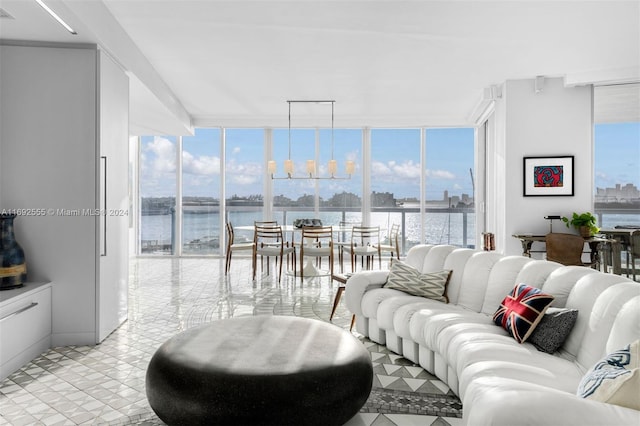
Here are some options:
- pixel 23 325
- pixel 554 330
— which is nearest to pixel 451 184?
pixel 554 330

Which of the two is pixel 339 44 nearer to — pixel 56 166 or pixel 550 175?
pixel 56 166

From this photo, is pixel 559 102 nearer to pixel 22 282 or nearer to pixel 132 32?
pixel 132 32

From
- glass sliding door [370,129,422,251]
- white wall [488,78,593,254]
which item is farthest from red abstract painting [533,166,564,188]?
glass sliding door [370,129,422,251]

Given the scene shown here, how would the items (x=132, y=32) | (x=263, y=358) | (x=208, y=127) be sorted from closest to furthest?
(x=263, y=358) < (x=132, y=32) < (x=208, y=127)

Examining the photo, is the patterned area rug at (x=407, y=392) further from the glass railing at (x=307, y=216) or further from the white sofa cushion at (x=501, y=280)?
the glass railing at (x=307, y=216)

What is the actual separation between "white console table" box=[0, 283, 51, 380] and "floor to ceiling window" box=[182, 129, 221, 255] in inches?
206

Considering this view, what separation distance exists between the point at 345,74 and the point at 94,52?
2.98 metres

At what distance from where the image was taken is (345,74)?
542cm

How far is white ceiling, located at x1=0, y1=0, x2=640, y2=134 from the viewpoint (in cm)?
350

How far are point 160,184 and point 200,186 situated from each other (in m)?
0.84

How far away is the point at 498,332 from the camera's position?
8.33 ft

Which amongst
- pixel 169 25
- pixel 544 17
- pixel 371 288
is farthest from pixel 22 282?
pixel 544 17

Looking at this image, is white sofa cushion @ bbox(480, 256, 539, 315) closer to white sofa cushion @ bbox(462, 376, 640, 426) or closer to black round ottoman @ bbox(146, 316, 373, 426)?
black round ottoman @ bbox(146, 316, 373, 426)

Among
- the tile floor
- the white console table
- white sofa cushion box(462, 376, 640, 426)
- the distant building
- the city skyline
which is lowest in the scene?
the tile floor
